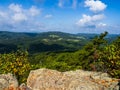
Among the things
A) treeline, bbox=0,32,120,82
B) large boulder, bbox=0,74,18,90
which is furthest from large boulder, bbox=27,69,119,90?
treeline, bbox=0,32,120,82

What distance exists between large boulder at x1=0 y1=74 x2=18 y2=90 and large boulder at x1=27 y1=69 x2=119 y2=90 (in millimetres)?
2951

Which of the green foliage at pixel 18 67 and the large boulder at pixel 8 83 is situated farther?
the green foliage at pixel 18 67

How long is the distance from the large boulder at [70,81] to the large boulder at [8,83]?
295 centimetres

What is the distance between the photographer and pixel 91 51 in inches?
4705

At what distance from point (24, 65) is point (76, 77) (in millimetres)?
59841

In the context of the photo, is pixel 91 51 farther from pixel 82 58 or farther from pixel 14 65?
pixel 14 65

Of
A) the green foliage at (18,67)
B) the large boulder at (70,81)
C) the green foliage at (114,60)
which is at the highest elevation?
the large boulder at (70,81)

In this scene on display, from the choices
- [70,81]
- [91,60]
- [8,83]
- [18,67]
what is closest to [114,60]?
[18,67]

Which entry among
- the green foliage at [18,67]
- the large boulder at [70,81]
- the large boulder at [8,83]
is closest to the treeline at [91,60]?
the green foliage at [18,67]

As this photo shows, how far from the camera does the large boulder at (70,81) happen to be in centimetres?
3400

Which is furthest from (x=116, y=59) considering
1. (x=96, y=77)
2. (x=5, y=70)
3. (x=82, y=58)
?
(x=82, y=58)

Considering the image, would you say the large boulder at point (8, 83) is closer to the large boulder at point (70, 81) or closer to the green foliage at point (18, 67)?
the large boulder at point (70, 81)

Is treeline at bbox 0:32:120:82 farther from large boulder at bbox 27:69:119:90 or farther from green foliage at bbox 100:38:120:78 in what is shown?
large boulder at bbox 27:69:119:90

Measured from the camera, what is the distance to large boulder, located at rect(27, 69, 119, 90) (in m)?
34.0
